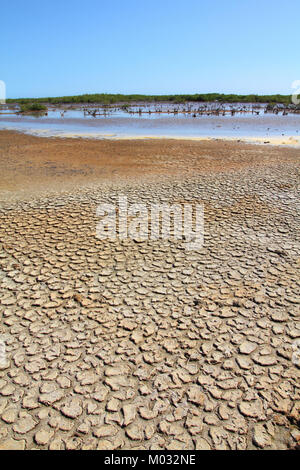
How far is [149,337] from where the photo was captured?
10.8ft

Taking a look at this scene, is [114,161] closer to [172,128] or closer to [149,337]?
[149,337]

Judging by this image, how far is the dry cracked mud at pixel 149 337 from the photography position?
240cm

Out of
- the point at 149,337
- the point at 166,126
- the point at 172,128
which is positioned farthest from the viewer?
the point at 166,126

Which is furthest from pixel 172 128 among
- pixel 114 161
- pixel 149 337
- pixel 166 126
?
pixel 149 337

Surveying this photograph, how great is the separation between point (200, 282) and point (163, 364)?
1499 millimetres

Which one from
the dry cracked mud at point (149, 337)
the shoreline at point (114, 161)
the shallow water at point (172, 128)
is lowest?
the dry cracked mud at point (149, 337)

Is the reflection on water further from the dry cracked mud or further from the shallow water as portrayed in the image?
the dry cracked mud

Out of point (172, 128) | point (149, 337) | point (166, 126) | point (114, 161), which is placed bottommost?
point (149, 337)

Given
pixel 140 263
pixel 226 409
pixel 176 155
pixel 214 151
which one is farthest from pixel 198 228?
pixel 214 151

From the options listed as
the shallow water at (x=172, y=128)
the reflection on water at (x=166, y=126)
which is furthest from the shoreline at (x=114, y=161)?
the reflection on water at (x=166, y=126)

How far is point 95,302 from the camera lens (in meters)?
3.84

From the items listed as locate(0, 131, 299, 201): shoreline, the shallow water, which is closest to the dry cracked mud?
locate(0, 131, 299, 201): shoreline

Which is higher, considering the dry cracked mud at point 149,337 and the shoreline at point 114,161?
the shoreline at point 114,161

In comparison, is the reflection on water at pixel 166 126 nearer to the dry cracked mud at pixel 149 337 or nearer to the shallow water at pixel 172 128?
the shallow water at pixel 172 128
